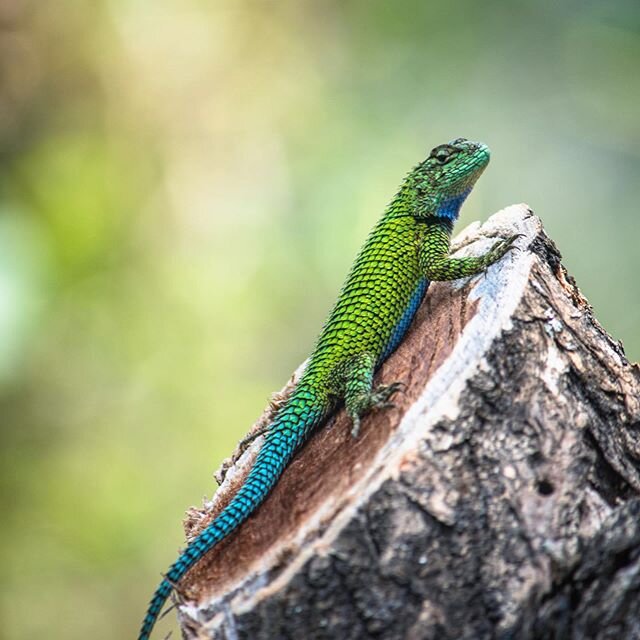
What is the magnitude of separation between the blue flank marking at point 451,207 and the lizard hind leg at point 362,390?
1.06 m

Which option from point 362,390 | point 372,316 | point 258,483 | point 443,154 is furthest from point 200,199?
point 258,483

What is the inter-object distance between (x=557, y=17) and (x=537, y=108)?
101 centimetres

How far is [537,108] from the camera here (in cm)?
824

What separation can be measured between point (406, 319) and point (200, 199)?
5.01 meters

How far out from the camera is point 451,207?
156 inches

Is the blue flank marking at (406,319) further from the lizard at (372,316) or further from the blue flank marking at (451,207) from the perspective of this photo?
the blue flank marking at (451,207)

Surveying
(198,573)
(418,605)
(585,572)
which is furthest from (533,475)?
(198,573)

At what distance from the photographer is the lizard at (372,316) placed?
2656mm

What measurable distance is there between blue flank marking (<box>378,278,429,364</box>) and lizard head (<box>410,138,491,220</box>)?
516 mm

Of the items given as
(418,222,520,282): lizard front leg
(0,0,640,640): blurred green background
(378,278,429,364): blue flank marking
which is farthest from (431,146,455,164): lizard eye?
(0,0,640,640): blurred green background

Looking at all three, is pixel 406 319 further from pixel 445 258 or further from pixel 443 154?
pixel 443 154

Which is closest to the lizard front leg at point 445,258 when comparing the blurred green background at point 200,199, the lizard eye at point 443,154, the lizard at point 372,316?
the lizard at point 372,316

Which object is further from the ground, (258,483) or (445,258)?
(445,258)

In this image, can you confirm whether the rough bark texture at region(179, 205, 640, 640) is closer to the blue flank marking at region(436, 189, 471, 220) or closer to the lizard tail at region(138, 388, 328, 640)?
the lizard tail at region(138, 388, 328, 640)
